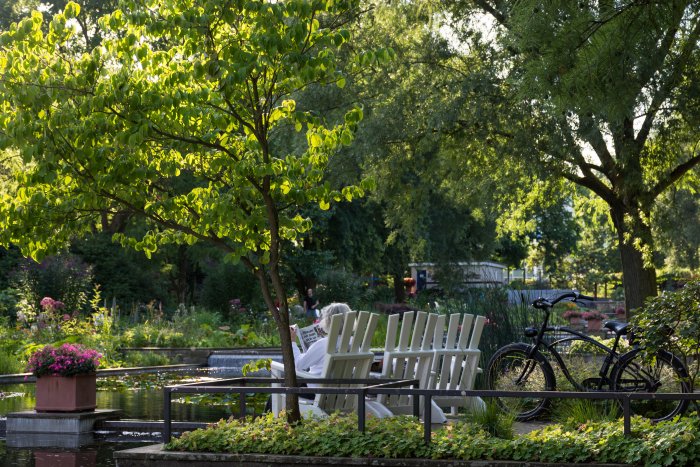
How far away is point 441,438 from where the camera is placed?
8031 mm

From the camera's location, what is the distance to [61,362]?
12.1 m

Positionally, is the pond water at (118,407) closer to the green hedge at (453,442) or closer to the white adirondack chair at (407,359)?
the green hedge at (453,442)

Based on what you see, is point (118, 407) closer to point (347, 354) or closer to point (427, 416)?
A: point (347, 354)

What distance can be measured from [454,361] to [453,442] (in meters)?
4.01

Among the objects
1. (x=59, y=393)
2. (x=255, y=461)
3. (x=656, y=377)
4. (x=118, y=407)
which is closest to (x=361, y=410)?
(x=255, y=461)

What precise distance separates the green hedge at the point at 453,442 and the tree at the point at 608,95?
278 cm

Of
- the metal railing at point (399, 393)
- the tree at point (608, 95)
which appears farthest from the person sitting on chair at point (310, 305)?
the metal railing at point (399, 393)

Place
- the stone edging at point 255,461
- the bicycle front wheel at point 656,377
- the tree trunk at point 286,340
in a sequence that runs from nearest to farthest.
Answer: the stone edging at point 255,461, the tree trunk at point 286,340, the bicycle front wheel at point 656,377

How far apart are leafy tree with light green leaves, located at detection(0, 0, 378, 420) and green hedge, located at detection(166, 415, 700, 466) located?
1.52 feet

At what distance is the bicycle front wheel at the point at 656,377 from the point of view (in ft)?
32.9

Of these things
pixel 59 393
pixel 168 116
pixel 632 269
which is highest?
pixel 168 116

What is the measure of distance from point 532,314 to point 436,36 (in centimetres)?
723

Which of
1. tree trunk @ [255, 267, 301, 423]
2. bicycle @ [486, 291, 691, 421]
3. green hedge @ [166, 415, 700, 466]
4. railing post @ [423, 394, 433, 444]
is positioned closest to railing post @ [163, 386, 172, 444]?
green hedge @ [166, 415, 700, 466]

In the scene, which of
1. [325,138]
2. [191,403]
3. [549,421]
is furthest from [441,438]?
[191,403]
